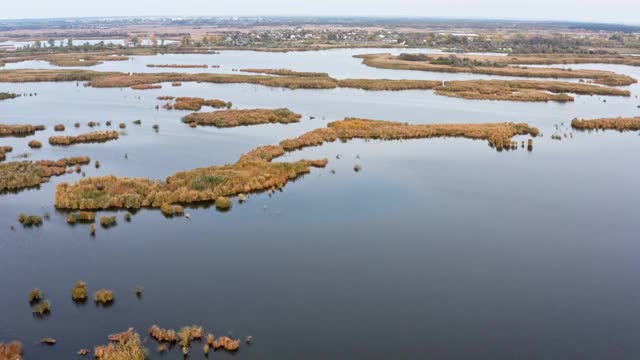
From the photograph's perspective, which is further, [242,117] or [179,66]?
[179,66]

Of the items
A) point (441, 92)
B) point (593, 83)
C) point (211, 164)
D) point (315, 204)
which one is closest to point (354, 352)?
point (315, 204)

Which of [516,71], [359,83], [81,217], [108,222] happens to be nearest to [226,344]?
[108,222]

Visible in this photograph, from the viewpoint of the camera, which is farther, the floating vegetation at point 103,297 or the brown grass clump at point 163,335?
the floating vegetation at point 103,297

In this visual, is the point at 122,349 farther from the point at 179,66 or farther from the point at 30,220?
the point at 179,66

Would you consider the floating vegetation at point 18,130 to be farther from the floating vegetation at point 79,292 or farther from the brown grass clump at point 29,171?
the floating vegetation at point 79,292

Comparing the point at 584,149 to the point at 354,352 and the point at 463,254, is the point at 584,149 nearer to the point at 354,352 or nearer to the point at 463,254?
the point at 463,254

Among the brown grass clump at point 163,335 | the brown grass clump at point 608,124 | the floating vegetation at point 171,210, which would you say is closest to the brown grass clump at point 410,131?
the brown grass clump at point 608,124

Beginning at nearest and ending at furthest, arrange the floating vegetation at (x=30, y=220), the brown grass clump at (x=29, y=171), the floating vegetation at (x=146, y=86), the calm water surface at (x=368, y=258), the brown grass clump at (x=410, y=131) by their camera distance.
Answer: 1. the calm water surface at (x=368, y=258)
2. the floating vegetation at (x=30, y=220)
3. the brown grass clump at (x=29, y=171)
4. the brown grass clump at (x=410, y=131)
5. the floating vegetation at (x=146, y=86)
